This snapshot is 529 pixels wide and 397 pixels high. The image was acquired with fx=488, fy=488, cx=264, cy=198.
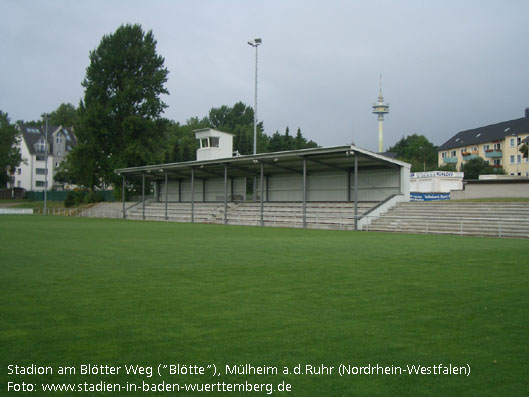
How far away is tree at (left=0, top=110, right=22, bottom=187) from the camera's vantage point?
2992 inches

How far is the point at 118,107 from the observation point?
5625 centimetres

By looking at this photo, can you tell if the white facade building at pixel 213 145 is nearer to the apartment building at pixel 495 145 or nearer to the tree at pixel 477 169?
the tree at pixel 477 169

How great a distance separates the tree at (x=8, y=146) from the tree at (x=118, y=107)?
84.5ft

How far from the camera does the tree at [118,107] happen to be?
55500 millimetres

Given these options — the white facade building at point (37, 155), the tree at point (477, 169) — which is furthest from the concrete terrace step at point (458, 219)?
the white facade building at point (37, 155)

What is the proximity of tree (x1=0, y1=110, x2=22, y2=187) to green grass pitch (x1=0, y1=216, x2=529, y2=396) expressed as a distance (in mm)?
73792

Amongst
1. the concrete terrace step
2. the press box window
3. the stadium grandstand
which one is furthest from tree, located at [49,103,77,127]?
the concrete terrace step

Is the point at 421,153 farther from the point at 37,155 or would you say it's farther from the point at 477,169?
the point at 37,155

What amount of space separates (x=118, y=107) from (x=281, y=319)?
2136 inches

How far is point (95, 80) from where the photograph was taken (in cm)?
5600

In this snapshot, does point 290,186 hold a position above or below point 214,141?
below

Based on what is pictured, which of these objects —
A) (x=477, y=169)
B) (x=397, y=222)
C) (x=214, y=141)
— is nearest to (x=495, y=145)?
(x=477, y=169)

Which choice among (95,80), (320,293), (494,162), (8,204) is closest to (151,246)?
(320,293)

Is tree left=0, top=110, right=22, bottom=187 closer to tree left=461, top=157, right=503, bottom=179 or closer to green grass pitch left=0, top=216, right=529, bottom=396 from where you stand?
tree left=461, top=157, right=503, bottom=179
